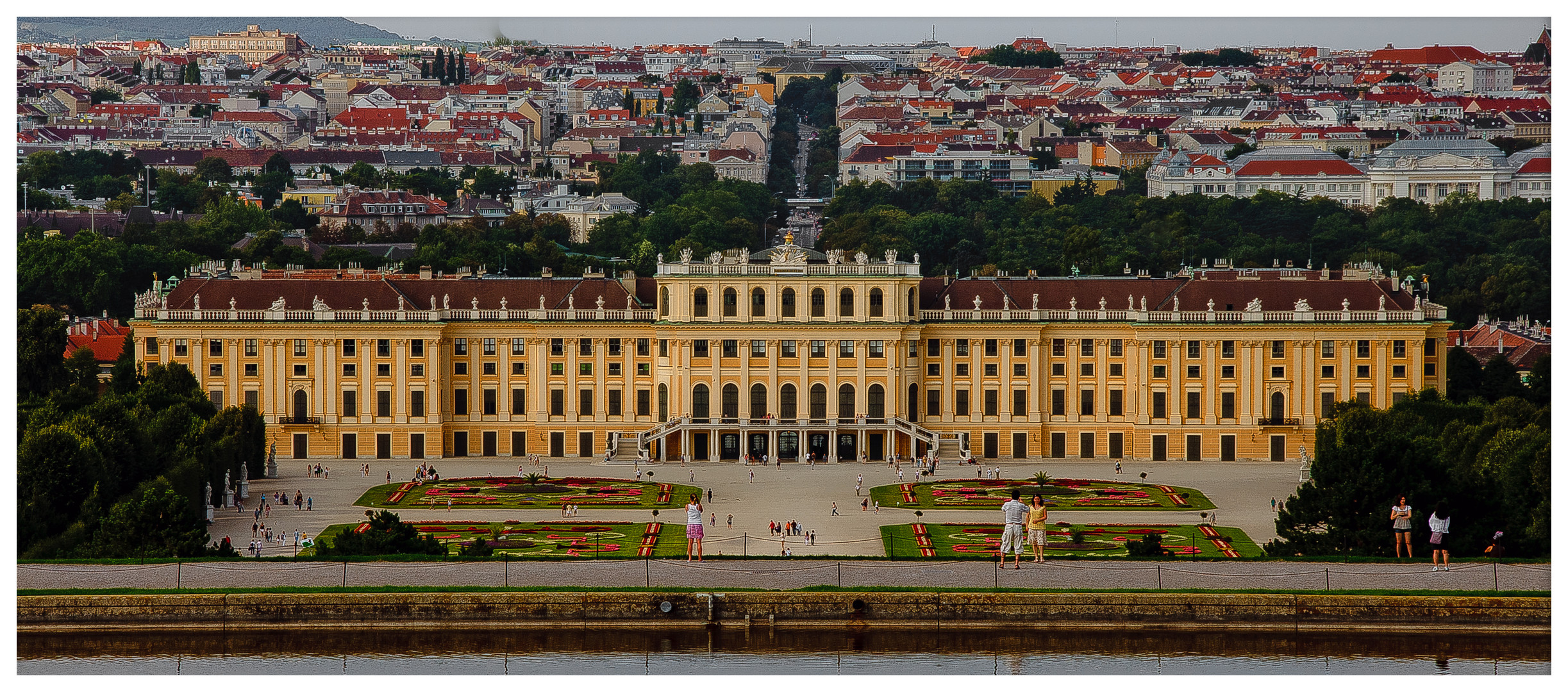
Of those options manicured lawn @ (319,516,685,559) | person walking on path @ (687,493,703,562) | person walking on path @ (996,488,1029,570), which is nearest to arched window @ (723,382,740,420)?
manicured lawn @ (319,516,685,559)

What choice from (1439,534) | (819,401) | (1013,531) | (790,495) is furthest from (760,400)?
(1439,534)

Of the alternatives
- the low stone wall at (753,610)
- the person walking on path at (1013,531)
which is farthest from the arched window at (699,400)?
the low stone wall at (753,610)

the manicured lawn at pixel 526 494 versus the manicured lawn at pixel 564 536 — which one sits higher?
the manicured lawn at pixel 564 536

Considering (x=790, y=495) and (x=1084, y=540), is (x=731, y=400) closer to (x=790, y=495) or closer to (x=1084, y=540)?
(x=790, y=495)

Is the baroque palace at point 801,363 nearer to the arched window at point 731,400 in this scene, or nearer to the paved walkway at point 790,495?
the arched window at point 731,400

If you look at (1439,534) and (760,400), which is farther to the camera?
(760,400)

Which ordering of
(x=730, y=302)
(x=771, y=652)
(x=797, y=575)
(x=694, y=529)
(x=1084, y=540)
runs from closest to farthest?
1. (x=771, y=652)
2. (x=797, y=575)
3. (x=694, y=529)
4. (x=1084, y=540)
5. (x=730, y=302)

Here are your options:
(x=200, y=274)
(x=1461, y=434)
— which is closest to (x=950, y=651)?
(x=1461, y=434)
